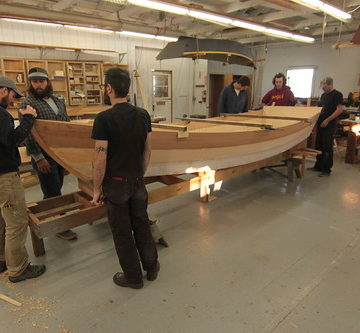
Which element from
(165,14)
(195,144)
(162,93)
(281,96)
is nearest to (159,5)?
(281,96)

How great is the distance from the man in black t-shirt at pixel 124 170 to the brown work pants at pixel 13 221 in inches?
22.8

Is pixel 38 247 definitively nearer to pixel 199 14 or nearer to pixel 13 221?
pixel 13 221

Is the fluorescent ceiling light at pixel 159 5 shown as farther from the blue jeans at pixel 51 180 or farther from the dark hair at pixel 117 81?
the dark hair at pixel 117 81

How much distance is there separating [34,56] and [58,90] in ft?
3.01

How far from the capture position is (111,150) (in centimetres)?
176

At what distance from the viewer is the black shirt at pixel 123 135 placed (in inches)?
65.4

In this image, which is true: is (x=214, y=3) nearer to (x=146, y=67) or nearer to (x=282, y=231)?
(x=146, y=67)

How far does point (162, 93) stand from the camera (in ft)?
31.0

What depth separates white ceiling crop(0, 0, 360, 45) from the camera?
5.38 m

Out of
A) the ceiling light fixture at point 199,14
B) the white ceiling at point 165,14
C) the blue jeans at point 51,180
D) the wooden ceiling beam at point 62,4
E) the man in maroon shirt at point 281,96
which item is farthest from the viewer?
the white ceiling at point 165,14

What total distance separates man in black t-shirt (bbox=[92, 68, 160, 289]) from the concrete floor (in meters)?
0.28

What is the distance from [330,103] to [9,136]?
15.5 feet

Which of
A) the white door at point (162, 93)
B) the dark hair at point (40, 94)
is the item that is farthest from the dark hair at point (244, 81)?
the white door at point (162, 93)

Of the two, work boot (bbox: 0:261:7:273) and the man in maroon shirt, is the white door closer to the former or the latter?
the man in maroon shirt
